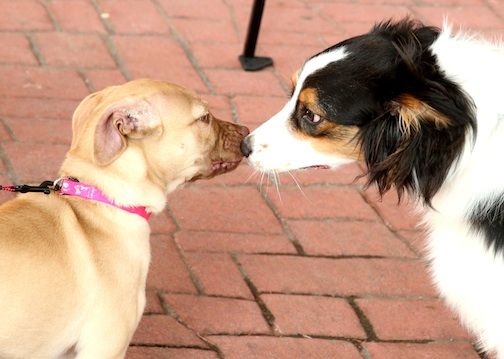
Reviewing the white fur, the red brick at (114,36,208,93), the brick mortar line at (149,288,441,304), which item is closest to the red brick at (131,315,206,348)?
the brick mortar line at (149,288,441,304)

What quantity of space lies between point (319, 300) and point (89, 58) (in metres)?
2.36

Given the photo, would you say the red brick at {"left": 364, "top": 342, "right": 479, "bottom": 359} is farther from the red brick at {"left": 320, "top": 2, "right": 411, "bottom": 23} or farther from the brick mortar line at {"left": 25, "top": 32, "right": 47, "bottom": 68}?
the red brick at {"left": 320, "top": 2, "right": 411, "bottom": 23}

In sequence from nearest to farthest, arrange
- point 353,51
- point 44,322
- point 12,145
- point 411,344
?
point 44,322, point 353,51, point 411,344, point 12,145

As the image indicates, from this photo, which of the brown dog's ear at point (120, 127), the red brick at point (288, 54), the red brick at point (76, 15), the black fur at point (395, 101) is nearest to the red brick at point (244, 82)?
the red brick at point (288, 54)

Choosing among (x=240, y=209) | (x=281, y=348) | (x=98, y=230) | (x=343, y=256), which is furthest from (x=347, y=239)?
(x=98, y=230)

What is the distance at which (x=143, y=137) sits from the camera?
3.42m

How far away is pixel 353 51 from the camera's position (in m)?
3.48

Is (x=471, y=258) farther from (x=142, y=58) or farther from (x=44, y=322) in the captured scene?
(x=142, y=58)

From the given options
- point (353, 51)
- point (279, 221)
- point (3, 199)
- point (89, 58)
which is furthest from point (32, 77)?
point (353, 51)

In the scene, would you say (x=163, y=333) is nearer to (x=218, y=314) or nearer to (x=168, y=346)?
(x=168, y=346)

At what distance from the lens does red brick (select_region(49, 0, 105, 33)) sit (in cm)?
613

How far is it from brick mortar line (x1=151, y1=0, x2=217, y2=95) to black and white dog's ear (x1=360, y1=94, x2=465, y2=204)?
2374 millimetres

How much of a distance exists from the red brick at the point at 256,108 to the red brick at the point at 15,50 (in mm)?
1229

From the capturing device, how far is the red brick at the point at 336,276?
4.30 meters
